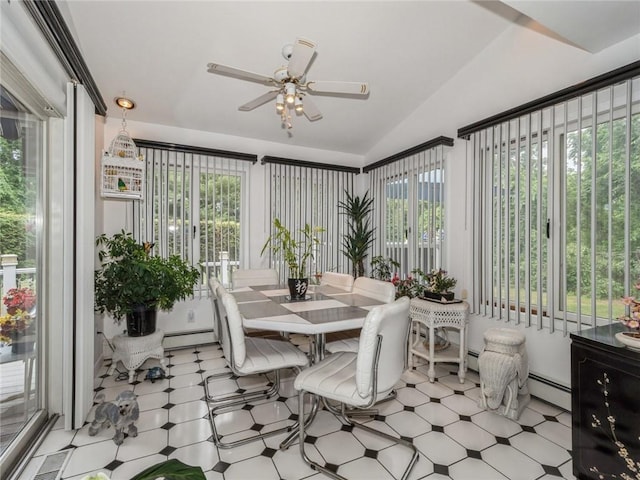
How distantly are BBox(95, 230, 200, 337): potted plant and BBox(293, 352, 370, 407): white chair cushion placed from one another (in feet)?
5.54

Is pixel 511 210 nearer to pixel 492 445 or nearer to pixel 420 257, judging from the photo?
pixel 420 257

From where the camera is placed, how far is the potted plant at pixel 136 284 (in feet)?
9.25

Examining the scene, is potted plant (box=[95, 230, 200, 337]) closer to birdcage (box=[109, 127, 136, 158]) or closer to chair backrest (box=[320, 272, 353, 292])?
birdcage (box=[109, 127, 136, 158])

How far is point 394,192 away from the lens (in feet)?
14.0

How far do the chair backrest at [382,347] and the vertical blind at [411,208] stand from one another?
1.95m

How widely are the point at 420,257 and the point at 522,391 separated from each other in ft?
5.34

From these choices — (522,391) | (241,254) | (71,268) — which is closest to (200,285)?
(241,254)

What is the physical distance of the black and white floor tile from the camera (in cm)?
182

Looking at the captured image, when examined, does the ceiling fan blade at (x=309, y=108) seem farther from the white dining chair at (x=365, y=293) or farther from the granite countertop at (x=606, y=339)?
the granite countertop at (x=606, y=339)

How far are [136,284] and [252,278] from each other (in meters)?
1.05

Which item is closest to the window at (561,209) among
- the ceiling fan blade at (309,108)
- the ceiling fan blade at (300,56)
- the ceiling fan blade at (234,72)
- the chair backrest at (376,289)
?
the chair backrest at (376,289)

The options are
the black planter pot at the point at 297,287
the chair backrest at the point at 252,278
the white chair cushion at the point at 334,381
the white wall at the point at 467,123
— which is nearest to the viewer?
the white chair cushion at the point at 334,381

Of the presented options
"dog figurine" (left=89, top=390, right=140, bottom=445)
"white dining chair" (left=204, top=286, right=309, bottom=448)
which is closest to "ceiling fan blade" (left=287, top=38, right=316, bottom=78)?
"white dining chair" (left=204, top=286, right=309, bottom=448)

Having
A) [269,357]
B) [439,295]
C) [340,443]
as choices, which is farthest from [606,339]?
[269,357]
